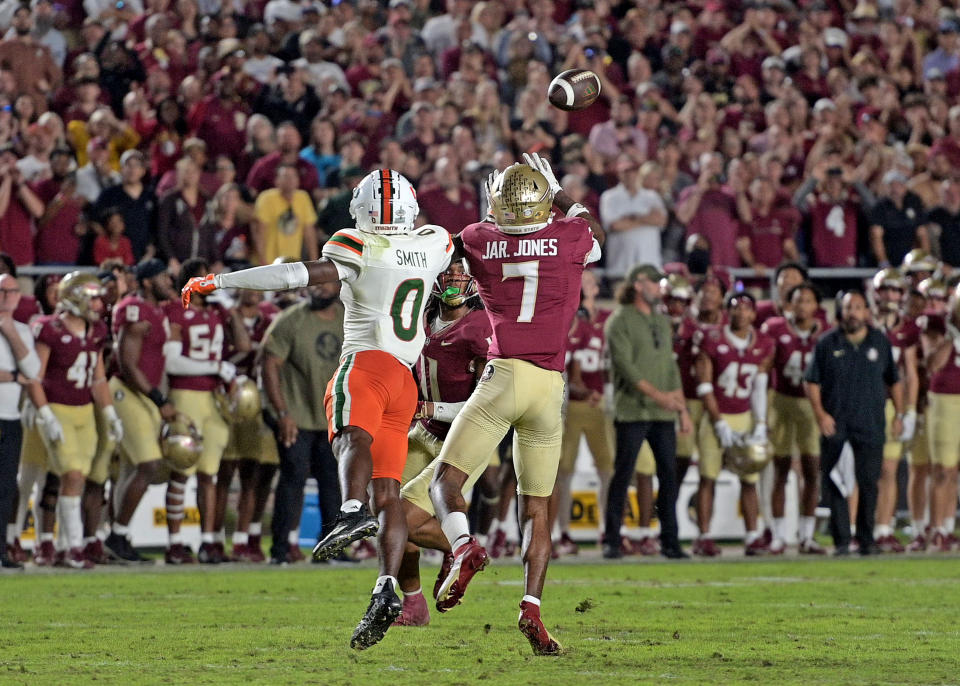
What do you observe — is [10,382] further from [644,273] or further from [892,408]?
[892,408]

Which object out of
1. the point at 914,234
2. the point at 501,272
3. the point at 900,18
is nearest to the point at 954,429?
the point at 914,234

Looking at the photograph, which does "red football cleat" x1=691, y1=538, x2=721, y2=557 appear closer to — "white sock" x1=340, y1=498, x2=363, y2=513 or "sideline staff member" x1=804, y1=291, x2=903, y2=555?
"sideline staff member" x1=804, y1=291, x2=903, y2=555

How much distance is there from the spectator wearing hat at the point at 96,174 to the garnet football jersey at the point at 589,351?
179 inches

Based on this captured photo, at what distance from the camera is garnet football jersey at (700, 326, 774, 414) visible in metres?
12.7

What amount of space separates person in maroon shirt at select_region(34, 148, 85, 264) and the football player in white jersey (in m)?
7.16

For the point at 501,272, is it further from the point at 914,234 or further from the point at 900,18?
the point at 900,18

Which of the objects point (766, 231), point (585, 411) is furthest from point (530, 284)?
point (766, 231)

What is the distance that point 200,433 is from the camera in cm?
1177

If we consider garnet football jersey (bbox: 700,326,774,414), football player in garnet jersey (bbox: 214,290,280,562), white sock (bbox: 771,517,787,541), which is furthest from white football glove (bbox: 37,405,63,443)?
white sock (bbox: 771,517,787,541)

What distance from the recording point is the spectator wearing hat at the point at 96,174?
1431 centimetres

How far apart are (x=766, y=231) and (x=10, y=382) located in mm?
8042

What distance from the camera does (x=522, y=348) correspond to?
7008mm

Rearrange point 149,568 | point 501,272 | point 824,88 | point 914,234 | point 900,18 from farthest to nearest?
point 900,18
point 824,88
point 914,234
point 149,568
point 501,272

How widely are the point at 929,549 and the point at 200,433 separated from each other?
6000mm
